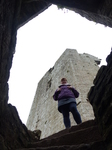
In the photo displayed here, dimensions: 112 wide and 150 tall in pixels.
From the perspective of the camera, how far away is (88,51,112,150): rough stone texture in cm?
160

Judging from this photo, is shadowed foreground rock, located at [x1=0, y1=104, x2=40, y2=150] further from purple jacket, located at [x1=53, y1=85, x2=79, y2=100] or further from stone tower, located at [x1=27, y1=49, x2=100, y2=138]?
stone tower, located at [x1=27, y1=49, x2=100, y2=138]

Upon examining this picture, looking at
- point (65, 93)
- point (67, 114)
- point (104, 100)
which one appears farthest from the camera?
point (65, 93)

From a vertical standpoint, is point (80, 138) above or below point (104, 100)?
below

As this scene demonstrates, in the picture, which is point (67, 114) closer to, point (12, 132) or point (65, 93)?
point (65, 93)

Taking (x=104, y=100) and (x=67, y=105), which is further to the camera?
(x=67, y=105)

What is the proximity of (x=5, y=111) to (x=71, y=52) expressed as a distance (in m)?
7.94

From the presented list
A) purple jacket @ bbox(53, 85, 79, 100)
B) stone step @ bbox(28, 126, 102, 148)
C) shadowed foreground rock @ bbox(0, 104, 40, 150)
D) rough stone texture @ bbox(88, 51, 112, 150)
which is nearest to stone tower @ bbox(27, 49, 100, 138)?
purple jacket @ bbox(53, 85, 79, 100)

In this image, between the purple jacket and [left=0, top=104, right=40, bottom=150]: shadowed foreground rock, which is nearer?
[left=0, top=104, right=40, bottom=150]: shadowed foreground rock

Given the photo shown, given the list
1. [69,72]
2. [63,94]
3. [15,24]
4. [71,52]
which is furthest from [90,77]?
[15,24]

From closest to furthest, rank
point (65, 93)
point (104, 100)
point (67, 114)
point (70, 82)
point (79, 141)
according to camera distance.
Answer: point (104, 100) → point (79, 141) → point (67, 114) → point (65, 93) → point (70, 82)

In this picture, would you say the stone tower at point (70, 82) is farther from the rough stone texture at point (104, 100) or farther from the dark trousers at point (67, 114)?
the rough stone texture at point (104, 100)

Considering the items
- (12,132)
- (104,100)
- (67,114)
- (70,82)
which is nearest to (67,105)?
(67,114)

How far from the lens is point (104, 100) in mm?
1701

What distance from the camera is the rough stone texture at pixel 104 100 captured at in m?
1.60
